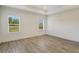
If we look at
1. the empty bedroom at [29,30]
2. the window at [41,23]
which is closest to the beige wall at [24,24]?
the empty bedroom at [29,30]

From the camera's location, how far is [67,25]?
5.48m

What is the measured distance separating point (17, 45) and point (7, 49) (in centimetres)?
36

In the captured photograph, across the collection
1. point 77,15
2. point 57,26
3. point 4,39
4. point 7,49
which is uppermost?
point 77,15

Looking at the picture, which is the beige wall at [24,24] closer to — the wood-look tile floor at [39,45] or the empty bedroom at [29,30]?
the empty bedroom at [29,30]

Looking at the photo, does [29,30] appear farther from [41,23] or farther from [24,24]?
[41,23]

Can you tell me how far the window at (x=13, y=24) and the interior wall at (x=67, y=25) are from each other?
153 cm

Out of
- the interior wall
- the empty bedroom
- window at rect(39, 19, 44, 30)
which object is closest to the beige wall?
the empty bedroom

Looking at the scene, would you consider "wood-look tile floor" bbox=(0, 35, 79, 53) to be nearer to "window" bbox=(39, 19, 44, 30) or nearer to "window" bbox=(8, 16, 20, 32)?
"window" bbox=(39, 19, 44, 30)

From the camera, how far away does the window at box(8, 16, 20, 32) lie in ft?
12.4

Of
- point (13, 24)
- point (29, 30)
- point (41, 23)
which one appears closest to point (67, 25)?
point (41, 23)
